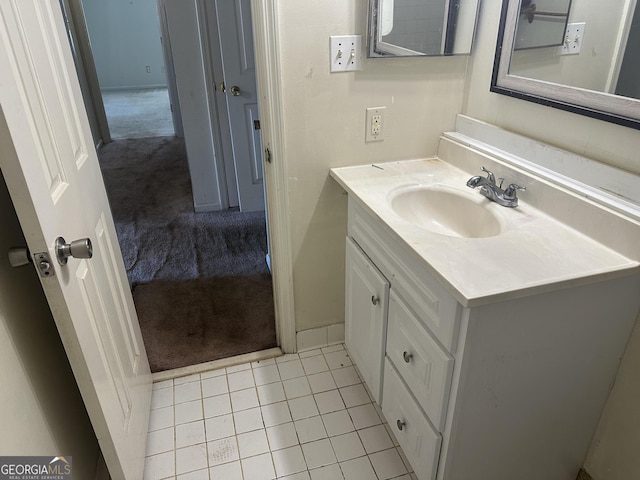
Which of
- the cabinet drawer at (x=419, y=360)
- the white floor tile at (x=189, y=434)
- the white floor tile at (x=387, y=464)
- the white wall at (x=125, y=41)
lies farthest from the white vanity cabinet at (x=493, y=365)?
the white wall at (x=125, y=41)

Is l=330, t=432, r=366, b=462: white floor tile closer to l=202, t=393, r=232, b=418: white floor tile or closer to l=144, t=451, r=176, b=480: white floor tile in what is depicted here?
l=202, t=393, r=232, b=418: white floor tile

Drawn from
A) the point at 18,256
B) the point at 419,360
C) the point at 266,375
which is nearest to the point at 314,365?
the point at 266,375

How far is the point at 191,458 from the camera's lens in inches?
61.5

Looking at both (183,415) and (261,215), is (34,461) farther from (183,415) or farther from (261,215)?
(261,215)

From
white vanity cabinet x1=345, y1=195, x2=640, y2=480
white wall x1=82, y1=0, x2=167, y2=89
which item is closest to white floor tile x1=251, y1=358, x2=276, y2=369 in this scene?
white vanity cabinet x1=345, y1=195, x2=640, y2=480

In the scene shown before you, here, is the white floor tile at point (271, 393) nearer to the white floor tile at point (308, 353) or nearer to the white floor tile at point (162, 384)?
the white floor tile at point (308, 353)

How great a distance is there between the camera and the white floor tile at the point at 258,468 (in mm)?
1489

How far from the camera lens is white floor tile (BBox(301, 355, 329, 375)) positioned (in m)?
1.92

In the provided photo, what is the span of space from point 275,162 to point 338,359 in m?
0.88

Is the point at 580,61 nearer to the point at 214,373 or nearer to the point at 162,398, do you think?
the point at 214,373

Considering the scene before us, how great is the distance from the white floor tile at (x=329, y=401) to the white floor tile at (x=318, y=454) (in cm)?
14

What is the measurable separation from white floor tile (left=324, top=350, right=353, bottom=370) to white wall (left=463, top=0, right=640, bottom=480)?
2.98ft

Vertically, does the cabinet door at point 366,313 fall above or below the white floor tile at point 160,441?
above

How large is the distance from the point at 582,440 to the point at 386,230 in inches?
32.2
